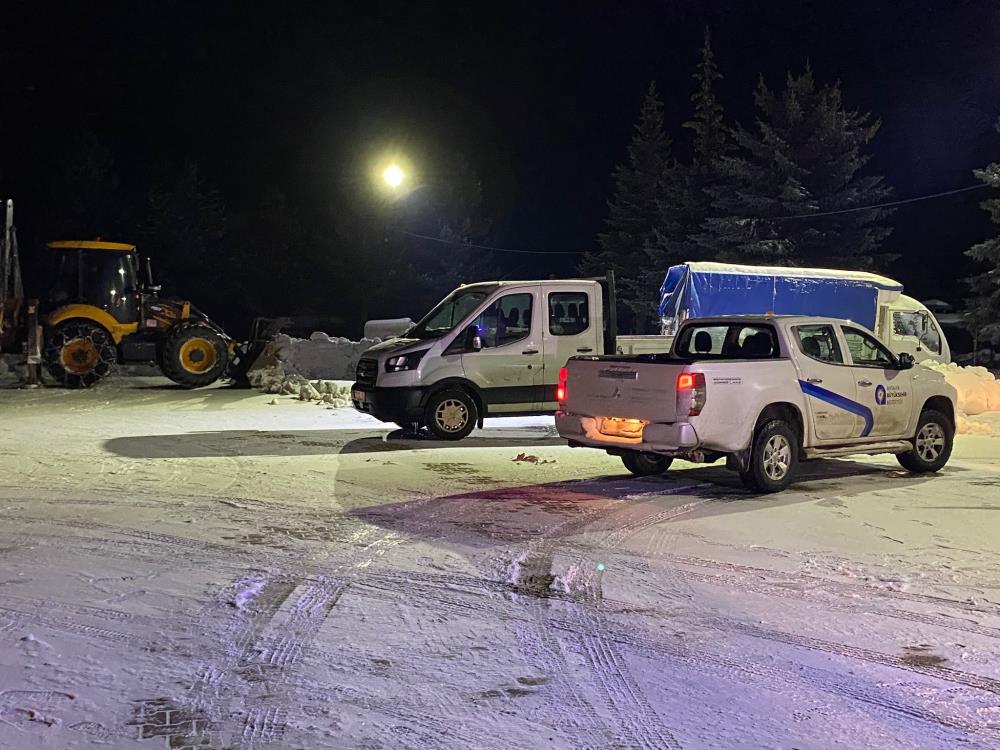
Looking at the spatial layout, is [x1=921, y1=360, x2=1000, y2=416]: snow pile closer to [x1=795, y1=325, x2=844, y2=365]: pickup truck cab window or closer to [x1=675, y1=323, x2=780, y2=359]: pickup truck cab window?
[x1=795, y1=325, x2=844, y2=365]: pickup truck cab window

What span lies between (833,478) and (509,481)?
3708 millimetres

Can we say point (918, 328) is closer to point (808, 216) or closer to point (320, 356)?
point (808, 216)

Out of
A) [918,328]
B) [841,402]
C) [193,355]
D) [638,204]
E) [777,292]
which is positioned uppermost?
[638,204]

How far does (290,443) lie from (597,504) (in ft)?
17.4

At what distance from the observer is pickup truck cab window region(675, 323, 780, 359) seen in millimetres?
10109

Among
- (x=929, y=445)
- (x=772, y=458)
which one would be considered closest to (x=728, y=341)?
(x=772, y=458)

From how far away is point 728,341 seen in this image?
10570 millimetres

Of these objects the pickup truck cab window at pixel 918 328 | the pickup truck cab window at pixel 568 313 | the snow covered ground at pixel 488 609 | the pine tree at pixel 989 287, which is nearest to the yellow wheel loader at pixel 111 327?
the pickup truck cab window at pixel 568 313

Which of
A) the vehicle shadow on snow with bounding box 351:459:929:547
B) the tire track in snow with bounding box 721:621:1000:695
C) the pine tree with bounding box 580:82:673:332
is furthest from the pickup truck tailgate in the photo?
the pine tree with bounding box 580:82:673:332

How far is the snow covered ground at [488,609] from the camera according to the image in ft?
13.9

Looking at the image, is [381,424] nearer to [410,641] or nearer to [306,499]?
[306,499]

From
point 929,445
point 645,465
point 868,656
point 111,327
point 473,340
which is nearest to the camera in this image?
point 868,656

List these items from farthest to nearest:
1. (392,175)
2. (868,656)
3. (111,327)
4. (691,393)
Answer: (392,175) → (111,327) → (691,393) → (868,656)

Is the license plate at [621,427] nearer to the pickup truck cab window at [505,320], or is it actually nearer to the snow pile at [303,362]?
the pickup truck cab window at [505,320]
